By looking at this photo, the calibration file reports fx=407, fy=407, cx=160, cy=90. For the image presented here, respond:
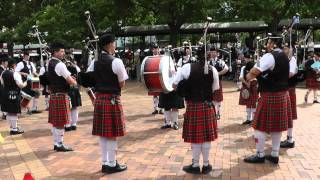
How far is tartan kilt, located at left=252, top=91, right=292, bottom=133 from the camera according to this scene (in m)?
5.74

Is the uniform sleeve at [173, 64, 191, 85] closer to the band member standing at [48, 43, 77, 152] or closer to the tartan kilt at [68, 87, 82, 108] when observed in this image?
the band member standing at [48, 43, 77, 152]

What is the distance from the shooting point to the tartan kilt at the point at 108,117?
17.9ft

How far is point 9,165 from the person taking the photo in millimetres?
6113

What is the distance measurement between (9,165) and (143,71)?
275 cm

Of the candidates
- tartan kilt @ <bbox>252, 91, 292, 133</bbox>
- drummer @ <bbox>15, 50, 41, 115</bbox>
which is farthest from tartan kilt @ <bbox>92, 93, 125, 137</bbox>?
drummer @ <bbox>15, 50, 41, 115</bbox>

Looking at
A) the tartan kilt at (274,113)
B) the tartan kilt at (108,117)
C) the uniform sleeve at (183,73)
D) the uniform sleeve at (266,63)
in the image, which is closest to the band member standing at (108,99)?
the tartan kilt at (108,117)

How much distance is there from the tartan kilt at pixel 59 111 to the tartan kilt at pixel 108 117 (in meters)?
1.49

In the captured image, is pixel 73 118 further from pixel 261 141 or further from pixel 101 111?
pixel 261 141

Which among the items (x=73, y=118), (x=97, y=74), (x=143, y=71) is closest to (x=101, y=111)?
(x=97, y=74)

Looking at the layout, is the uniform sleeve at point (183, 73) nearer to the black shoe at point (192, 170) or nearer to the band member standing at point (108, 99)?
the band member standing at point (108, 99)

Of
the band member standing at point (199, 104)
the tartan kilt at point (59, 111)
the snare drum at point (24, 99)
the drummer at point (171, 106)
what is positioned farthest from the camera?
the snare drum at point (24, 99)

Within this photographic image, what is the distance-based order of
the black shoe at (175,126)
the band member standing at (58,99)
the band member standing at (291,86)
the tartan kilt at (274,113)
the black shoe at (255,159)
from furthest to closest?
the black shoe at (175,126) → the band member standing at (58,99) → the band member standing at (291,86) → the black shoe at (255,159) → the tartan kilt at (274,113)

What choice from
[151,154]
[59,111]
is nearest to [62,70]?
[59,111]

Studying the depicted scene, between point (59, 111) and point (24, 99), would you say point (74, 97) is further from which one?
point (59, 111)
